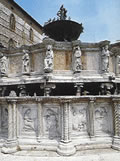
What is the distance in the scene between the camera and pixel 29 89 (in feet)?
23.2

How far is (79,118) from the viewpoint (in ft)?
13.5

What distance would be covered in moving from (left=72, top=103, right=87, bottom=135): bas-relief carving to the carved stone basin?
813cm

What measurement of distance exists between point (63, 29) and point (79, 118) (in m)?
8.51

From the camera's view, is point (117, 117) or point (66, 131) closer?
point (66, 131)

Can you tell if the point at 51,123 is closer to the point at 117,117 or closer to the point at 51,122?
the point at 51,122

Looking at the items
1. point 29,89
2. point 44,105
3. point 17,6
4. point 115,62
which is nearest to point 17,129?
point 44,105

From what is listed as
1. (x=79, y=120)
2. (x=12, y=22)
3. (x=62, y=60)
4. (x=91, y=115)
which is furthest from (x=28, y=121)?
(x=12, y=22)

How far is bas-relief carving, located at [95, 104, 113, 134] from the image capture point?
4.24m

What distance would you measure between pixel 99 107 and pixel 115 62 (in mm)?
3824

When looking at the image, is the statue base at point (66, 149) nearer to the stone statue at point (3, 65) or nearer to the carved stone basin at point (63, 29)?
the stone statue at point (3, 65)

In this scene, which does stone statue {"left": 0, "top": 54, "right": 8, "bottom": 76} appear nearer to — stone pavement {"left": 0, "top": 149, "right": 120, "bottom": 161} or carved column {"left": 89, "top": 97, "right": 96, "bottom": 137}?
stone pavement {"left": 0, "top": 149, "right": 120, "bottom": 161}

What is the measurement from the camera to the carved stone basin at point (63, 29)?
417 inches

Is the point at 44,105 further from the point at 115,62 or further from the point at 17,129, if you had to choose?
the point at 115,62

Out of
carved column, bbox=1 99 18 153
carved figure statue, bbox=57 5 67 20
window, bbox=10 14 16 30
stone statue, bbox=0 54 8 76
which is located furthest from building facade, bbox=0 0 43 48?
carved column, bbox=1 99 18 153
